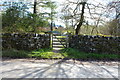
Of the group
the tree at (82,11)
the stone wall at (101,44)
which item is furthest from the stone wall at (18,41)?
the tree at (82,11)

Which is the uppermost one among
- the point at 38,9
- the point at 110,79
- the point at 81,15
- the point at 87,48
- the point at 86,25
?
the point at 38,9

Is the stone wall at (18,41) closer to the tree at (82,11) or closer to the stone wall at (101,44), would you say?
the stone wall at (101,44)

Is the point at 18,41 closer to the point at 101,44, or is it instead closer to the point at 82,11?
the point at 101,44

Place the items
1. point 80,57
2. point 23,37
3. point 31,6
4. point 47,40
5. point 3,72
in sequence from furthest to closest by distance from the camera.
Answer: point 31,6, point 47,40, point 23,37, point 80,57, point 3,72

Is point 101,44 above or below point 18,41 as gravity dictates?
below

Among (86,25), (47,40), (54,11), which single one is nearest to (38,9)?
(54,11)

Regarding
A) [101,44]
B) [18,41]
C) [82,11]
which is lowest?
[101,44]

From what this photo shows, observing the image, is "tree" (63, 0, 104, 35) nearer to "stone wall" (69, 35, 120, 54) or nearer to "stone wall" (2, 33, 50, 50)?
"stone wall" (69, 35, 120, 54)

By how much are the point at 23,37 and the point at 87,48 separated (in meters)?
3.58

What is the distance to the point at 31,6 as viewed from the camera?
6.54 metres

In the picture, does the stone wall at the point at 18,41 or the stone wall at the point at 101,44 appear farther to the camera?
the stone wall at the point at 18,41

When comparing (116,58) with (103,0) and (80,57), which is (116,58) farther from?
(103,0)

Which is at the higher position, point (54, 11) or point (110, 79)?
point (54, 11)

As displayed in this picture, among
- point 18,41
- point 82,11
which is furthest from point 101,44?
point 18,41
